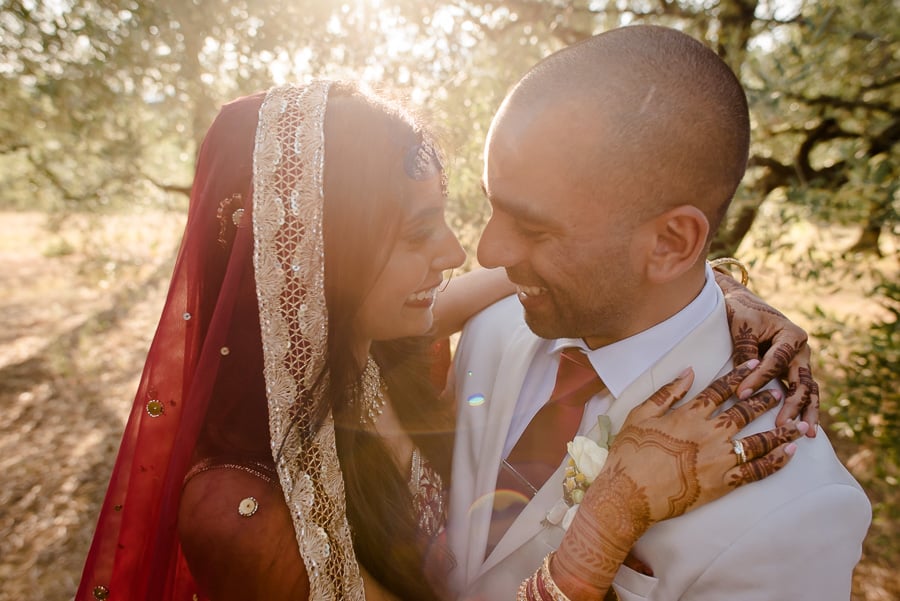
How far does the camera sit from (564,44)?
449cm

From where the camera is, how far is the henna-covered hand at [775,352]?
5.42 feet

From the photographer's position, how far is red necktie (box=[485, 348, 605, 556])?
2053 millimetres

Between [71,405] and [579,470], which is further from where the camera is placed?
[71,405]

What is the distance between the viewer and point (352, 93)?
6.44ft

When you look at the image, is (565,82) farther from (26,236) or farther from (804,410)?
(26,236)

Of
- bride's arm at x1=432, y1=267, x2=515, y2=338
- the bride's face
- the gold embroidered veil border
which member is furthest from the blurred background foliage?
the gold embroidered veil border

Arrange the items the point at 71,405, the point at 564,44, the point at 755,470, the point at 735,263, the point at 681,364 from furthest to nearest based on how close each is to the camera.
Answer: the point at 71,405, the point at 564,44, the point at 735,263, the point at 681,364, the point at 755,470

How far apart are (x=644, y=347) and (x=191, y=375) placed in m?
1.57

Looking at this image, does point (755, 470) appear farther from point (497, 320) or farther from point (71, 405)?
point (71, 405)

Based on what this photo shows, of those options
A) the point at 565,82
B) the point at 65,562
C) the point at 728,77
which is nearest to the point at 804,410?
the point at 728,77

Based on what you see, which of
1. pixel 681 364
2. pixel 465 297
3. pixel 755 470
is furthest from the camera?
pixel 465 297

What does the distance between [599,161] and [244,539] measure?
1586 mm

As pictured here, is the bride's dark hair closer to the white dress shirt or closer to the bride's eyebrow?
the bride's eyebrow

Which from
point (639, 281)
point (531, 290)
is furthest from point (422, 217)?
point (639, 281)
